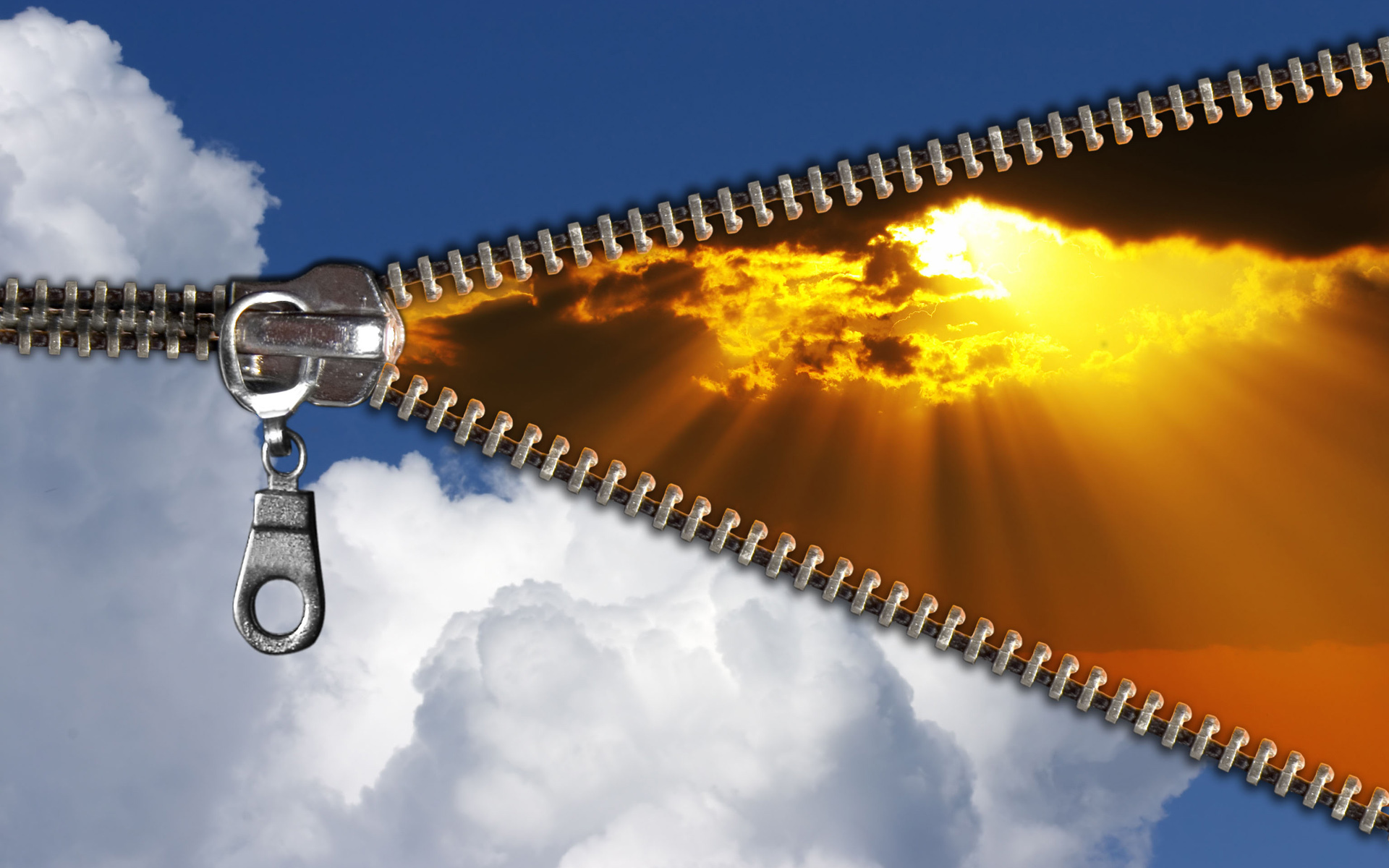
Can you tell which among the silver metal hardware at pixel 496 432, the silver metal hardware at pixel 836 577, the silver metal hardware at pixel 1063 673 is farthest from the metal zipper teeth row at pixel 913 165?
the silver metal hardware at pixel 1063 673

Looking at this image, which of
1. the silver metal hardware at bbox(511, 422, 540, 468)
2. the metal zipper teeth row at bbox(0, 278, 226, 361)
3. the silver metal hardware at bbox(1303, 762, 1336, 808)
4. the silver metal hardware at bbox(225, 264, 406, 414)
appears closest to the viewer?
the silver metal hardware at bbox(225, 264, 406, 414)

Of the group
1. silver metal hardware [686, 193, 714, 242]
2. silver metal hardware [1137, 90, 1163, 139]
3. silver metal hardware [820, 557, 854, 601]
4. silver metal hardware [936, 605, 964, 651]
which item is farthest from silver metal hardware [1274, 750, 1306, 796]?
silver metal hardware [686, 193, 714, 242]

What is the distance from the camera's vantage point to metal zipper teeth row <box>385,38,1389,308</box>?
403cm

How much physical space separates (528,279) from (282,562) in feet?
3.44

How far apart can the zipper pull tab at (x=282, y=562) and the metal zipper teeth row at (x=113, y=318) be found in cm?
39

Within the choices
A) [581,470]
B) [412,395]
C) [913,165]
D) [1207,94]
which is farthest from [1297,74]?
[412,395]

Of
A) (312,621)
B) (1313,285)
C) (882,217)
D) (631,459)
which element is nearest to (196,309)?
(312,621)

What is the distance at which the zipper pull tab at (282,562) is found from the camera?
3812 millimetres

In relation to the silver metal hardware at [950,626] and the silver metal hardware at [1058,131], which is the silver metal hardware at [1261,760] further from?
the silver metal hardware at [1058,131]

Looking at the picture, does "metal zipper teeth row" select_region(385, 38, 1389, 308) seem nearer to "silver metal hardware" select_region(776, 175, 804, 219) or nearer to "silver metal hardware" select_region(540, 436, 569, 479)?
"silver metal hardware" select_region(776, 175, 804, 219)

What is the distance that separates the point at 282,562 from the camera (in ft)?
12.6

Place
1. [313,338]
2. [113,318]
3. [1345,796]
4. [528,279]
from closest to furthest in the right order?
[313,338] → [113,318] → [528,279] → [1345,796]

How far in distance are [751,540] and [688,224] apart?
93 centimetres

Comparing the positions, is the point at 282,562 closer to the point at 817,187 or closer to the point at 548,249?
the point at 548,249
